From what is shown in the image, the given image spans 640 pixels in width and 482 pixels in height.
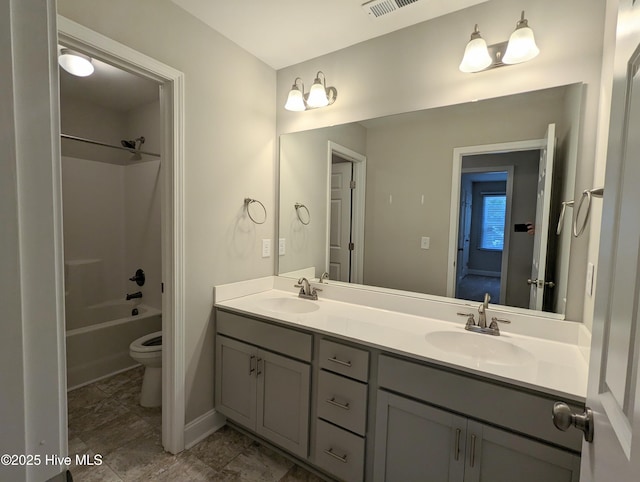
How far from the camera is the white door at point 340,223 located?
211 cm

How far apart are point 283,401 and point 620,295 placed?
1.53 meters

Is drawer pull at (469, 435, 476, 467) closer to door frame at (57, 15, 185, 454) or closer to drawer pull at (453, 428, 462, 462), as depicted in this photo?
A: drawer pull at (453, 428, 462, 462)

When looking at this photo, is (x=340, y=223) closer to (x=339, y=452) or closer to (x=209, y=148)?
(x=209, y=148)

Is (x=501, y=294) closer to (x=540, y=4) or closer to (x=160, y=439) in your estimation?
(x=540, y=4)

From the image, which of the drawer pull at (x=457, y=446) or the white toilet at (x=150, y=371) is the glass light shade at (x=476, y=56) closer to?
the drawer pull at (x=457, y=446)

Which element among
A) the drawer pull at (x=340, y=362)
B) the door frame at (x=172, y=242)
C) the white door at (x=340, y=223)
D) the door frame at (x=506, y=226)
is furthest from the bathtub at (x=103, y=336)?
the door frame at (x=506, y=226)

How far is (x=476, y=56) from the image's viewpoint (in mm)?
1486

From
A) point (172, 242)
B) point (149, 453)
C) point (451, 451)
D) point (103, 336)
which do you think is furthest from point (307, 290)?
point (103, 336)

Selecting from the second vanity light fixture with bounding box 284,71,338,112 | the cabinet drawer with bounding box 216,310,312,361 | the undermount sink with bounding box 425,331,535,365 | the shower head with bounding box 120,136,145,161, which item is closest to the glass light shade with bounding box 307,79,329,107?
the second vanity light fixture with bounding box 284,71,338,112

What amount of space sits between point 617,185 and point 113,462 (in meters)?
2.47

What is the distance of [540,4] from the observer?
4.64 ft

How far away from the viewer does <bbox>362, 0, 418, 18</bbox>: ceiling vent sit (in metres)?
1.57

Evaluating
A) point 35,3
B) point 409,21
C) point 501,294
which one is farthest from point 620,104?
point 409,21

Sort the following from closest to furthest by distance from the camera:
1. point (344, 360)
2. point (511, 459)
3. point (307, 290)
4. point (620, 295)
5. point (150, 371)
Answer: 1. point (620, 295)
2. point (511, 459)
3. point (344, 360)
4. point (307, 290)
5. point (150, 371)
